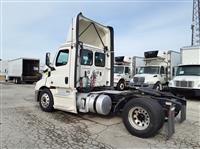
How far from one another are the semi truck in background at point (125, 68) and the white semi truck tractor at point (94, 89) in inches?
336

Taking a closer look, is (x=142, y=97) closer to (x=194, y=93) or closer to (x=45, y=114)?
(x=45, y=114)

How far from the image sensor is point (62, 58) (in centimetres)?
723

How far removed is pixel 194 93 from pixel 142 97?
7355mm

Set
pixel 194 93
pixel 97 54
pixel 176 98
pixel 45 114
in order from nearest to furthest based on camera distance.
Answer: pixel 176 98, pixel 45 114, pixel 97 54, pixel 194 93

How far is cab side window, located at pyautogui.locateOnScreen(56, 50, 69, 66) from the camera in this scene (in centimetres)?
705

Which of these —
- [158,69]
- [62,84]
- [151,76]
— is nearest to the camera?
[62,84]

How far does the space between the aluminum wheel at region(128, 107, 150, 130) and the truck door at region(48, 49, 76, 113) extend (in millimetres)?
2158

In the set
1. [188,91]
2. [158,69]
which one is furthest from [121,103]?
[158,69]

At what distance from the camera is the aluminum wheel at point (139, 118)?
5.03 metres

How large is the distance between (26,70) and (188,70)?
18.1 metres

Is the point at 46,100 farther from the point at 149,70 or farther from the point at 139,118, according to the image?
the point at 149,70

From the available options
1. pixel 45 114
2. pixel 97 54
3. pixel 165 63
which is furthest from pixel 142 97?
pixel 165 63

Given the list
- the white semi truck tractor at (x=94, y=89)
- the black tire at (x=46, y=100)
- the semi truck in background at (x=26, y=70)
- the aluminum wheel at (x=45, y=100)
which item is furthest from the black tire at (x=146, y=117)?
the semi truck in background at (x=26, y=70)

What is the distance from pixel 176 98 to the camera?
19.1ft
